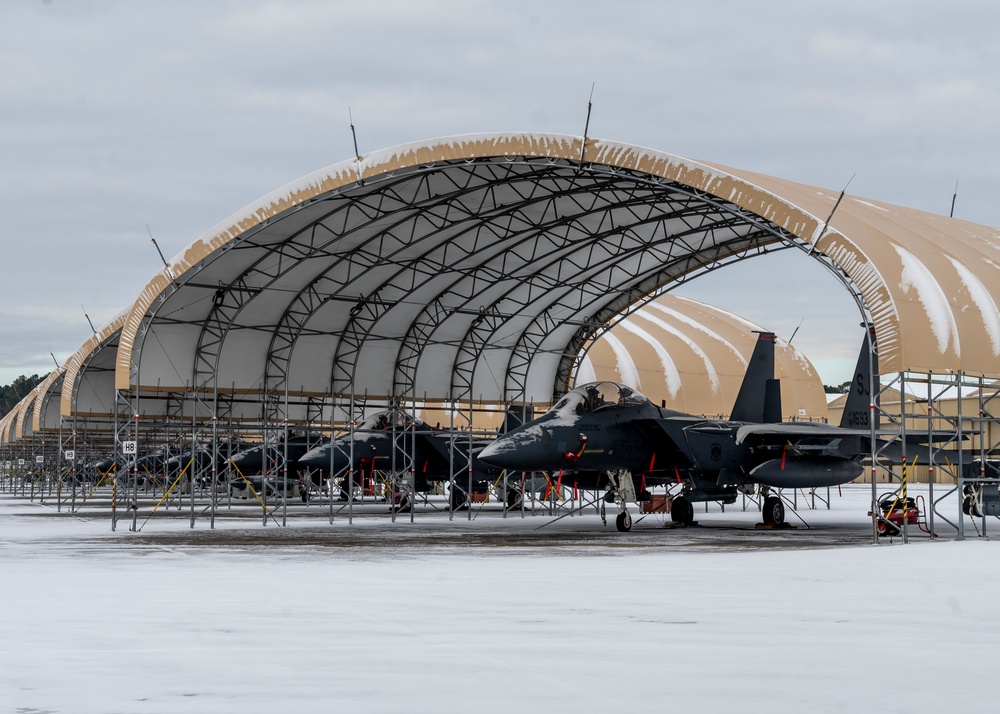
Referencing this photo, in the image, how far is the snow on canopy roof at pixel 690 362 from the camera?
168 ft

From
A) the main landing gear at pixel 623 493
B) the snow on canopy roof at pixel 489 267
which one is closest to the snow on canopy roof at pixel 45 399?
the snow on canopy roof at pixel 489 267

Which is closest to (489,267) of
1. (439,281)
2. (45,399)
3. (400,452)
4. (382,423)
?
(439,281)

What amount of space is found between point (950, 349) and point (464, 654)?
45.8 feet

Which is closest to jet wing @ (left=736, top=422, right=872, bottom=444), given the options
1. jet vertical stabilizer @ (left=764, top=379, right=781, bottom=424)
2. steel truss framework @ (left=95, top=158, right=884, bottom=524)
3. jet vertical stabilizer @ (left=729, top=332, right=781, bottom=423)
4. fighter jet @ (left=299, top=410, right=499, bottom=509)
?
jet vertical stabilizer @ (left=729, top=332, right=781, bottom=423)

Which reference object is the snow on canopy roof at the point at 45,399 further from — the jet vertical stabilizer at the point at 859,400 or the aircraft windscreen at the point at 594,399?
the jet vertical stabilizer at the point at 859,400

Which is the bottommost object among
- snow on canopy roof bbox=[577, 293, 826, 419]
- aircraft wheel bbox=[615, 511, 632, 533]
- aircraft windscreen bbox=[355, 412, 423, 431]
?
aircraft wheel bbox=[615, 511, 632, 533]

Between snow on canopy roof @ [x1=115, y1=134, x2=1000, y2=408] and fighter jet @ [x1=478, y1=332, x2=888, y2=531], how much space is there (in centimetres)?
457

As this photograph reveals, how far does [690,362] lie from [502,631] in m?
46.4

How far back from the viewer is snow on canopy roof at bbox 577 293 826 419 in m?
51.2

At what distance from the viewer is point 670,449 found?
2391cm

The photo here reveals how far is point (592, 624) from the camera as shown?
27.0 feet

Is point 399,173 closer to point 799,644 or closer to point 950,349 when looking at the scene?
point 950,349

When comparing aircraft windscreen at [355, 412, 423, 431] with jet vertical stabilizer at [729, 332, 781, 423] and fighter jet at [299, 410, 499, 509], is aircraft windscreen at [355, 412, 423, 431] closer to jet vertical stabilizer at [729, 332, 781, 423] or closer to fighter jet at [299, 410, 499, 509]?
fighter jet at [299, 410, 499, 509]

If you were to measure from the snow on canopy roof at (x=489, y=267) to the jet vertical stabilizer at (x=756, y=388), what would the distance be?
9.50ft
